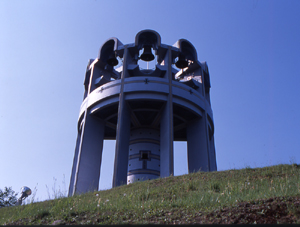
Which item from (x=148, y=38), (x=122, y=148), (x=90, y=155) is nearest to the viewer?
(x=122, y=148)

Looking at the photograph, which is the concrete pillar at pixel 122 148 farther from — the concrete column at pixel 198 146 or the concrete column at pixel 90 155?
the concrete column at pixel 198 146

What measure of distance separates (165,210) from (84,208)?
64.9 inches

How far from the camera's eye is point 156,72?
23.0 m

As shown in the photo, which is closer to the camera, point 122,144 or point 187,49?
point 122,144

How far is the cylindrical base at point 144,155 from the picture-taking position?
23.2 metres

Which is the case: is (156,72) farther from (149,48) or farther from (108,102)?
(108,102)

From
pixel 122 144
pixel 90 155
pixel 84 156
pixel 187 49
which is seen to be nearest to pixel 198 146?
pixel 122 144

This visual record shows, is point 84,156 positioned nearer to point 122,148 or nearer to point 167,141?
point 122,148

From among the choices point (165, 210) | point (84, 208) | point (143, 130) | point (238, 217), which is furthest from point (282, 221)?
point (143, 130)

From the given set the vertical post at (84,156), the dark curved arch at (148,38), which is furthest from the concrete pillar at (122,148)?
the dark curved arch at (148,38)

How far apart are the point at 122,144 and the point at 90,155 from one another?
3.57 m

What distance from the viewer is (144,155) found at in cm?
2419

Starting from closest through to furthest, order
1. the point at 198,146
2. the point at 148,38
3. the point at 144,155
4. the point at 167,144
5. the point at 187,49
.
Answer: the point at 167,144 < the point at 198,146 < the point at 148,38 < the point at 144,155 < the point at 187,49

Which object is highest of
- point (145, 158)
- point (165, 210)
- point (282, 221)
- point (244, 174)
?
point (145, 158)
